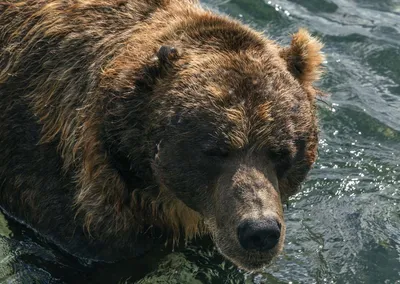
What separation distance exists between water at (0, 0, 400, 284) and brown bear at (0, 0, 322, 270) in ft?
0.82

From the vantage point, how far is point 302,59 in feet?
17.9

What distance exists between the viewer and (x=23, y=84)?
5.91m

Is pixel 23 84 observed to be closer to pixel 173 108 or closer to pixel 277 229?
pixel 173 108

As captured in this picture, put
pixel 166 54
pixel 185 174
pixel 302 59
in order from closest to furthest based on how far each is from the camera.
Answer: pixel 185 174 < pixel 166 54 < pixel 302 59

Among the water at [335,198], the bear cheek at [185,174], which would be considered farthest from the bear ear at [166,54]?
the water at [335,198]

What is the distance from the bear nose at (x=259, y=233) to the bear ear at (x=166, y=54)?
3.61ft

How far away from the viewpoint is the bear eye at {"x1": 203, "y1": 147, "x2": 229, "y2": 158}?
4.92 metres

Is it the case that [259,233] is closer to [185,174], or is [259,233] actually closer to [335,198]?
[185,174]

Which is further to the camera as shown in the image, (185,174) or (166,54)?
(166,54)

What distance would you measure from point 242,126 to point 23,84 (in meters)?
1.74

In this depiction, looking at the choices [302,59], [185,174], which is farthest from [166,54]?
[302,59]

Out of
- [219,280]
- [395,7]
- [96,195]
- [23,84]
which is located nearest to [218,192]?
[96,195]

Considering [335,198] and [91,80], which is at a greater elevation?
[91,80]

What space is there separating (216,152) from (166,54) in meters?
0.66
